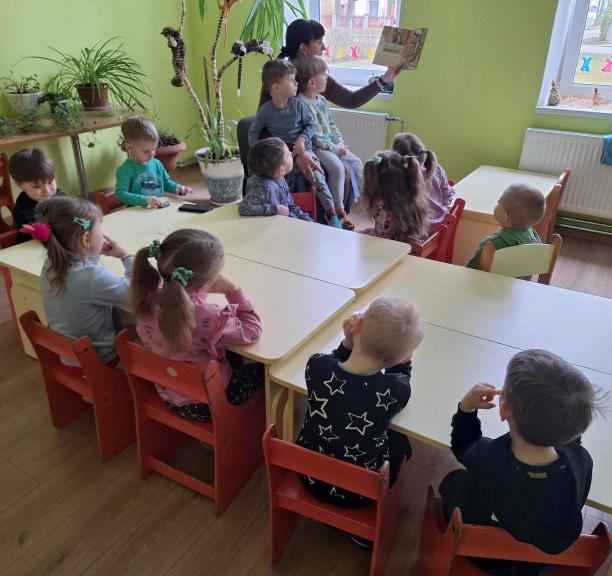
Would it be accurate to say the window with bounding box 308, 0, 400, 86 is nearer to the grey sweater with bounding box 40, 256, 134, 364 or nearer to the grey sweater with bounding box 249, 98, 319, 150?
the grey sweater with bounding box 249, 98, 319, 150

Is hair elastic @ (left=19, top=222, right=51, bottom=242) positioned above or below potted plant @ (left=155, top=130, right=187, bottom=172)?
above

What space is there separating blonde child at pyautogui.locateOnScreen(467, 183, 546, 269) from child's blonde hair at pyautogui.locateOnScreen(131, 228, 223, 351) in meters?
1.11

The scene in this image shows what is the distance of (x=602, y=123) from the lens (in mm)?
3559

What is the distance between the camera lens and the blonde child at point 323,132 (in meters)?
3.05

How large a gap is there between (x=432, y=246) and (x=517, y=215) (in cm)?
38

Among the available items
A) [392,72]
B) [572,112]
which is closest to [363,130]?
[392,72]

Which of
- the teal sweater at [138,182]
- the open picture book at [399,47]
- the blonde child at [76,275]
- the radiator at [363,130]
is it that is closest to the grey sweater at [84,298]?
the blonde child at [76,275]

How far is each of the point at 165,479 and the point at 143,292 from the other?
0.72 m

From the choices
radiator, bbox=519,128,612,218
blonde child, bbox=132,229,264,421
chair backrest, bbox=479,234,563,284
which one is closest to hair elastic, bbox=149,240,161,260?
blonde child, bbox=132,229,264,421

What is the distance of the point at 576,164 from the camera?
3.63m

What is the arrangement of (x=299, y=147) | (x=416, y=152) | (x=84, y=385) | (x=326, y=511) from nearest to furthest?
(x=326, y=511) → (x=84, y=385) → (x=416, y=152) → (x=299, y=147)

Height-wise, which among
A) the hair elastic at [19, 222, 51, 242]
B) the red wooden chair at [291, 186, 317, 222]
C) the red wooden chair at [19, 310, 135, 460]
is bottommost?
the red wooden chair at [19, 310, 135, 460]

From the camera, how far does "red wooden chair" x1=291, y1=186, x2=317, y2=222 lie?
9.15ft

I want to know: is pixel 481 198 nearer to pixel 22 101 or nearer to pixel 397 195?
pixel 397 195
